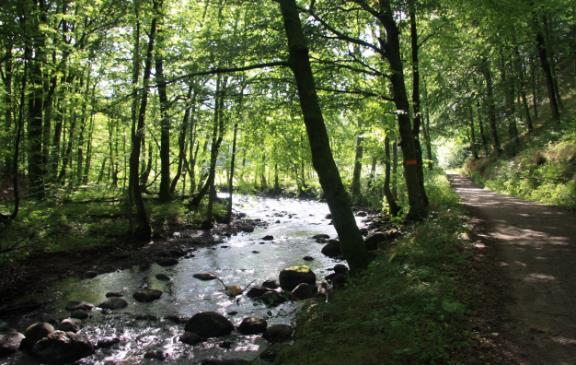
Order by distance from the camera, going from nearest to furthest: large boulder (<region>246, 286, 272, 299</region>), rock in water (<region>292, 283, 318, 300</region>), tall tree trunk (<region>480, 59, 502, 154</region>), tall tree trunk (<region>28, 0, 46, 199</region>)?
1. rock in water (<region>292, 283, 318, 300</region>)
2. large boulder (<region>246, 286, 272, 299</region>)
3. tall tree trunk (<region>28, 0, 46, 199</region>)
4. tall tree trunk (<region>480, 59, 502, 154</region>)

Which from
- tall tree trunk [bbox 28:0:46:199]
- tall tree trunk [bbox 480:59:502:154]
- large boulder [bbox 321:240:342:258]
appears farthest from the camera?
tall tree trunk [bbox 480:59:502:154]

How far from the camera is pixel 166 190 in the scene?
2178 centimetres

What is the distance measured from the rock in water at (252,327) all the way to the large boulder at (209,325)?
10.7 inches

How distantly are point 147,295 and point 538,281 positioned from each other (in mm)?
8528

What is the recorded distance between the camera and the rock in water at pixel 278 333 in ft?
24.6

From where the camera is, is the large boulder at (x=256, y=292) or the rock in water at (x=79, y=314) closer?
the rock in water at (x=79, y=314)

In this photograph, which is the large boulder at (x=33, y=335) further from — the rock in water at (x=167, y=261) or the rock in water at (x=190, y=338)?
the rock in water at (x=167, y=261)

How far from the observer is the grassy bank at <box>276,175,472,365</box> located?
494cm

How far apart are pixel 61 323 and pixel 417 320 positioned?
279 inches

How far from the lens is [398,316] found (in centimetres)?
584

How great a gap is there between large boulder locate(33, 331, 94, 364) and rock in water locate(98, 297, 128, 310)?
2268mm

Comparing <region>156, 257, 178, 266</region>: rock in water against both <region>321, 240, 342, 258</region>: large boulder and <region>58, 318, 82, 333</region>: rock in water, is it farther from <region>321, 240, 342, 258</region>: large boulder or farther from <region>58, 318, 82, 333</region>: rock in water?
<region>321, 240, 342, 258</region>: large boulder

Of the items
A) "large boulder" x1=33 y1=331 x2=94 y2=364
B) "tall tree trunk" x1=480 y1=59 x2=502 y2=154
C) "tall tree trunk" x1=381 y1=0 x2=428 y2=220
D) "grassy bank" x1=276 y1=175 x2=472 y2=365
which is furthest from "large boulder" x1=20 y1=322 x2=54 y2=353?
"tall tree trunk" x1=480 y1=59 x2=502 y2=154

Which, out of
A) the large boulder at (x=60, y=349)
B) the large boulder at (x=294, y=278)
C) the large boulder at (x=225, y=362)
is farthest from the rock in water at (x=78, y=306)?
the large boulder at (x=294, y=278)
